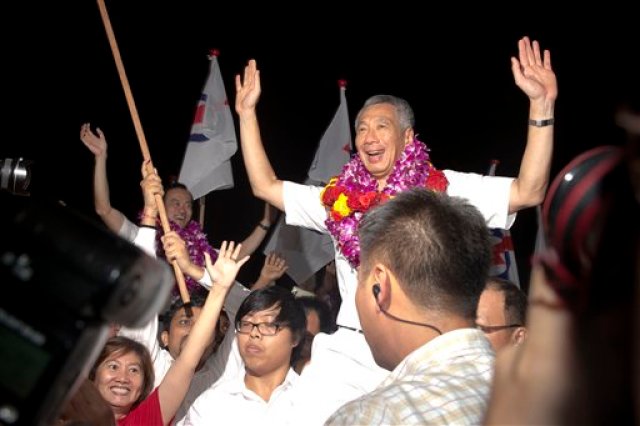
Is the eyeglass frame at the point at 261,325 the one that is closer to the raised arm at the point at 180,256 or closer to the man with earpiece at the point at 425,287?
the raised arm at the point at 180,256

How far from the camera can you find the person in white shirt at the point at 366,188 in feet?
12.9

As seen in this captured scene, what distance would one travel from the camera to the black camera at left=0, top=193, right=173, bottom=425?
0.85 m

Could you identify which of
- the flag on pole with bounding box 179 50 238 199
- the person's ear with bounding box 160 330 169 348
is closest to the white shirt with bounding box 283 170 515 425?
the person's ear with bounding box 160 330 169 348

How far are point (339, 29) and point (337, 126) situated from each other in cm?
213

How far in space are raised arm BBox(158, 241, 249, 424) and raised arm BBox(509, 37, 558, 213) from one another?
128cm

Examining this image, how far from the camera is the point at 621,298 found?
76 cm

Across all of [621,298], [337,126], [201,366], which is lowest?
[201,366]

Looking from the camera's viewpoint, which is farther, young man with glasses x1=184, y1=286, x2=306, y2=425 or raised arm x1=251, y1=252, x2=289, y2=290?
raised arm x1=251, y1=252, x2=289, y2=290

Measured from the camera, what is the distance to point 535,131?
390 centimetres

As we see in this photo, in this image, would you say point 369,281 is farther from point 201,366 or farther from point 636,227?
point 201,366

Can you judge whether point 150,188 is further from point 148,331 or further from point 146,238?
point 148,331

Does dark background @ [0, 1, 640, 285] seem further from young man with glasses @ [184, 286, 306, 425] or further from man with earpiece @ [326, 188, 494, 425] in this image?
A: man with earpiece @ [326, 188, 494, 425]

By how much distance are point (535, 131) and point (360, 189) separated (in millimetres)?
803

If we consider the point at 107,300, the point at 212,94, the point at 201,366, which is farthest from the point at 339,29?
the point at 107,300
